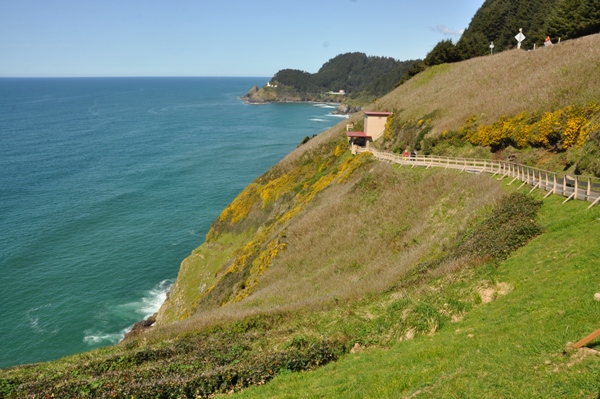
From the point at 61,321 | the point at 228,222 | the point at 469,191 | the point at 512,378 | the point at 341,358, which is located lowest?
the point at 61,321

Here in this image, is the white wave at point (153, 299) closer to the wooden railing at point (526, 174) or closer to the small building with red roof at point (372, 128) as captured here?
the small building with red roof at point (372, 128)

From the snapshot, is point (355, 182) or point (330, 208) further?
point (355, 182)

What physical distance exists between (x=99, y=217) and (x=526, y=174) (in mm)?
62913

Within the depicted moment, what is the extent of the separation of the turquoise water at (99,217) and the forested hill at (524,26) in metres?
45.2

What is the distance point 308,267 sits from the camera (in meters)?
31.7

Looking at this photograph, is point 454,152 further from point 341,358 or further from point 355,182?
point 341,358

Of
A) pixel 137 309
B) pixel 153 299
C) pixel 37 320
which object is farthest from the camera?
pixel 153 299

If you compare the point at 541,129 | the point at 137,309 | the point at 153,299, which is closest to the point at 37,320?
the point at 137,309

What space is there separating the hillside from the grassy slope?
5cm

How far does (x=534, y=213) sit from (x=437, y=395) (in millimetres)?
13645

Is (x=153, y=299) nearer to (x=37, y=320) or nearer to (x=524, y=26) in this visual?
(x=37, y=320)

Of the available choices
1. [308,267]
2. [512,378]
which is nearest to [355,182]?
[308,267]

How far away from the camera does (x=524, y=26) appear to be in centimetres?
8544

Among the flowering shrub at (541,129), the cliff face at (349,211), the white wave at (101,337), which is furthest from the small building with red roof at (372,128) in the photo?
the white wave at (101,337)
